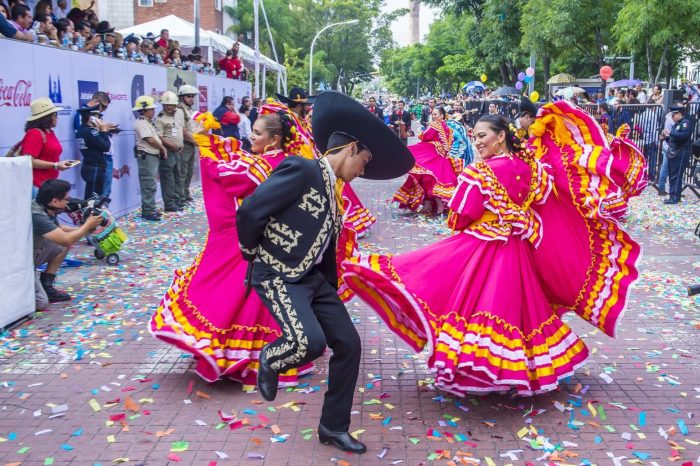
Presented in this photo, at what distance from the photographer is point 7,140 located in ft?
27.8

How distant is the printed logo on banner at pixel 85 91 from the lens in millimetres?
10484

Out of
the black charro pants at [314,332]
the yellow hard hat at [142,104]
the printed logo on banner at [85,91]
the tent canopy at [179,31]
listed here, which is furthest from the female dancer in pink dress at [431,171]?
the tent canopy at [179,31]

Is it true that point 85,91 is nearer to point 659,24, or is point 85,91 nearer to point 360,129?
point 360,129

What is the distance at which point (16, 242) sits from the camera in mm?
6277

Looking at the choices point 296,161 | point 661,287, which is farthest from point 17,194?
point 661,287

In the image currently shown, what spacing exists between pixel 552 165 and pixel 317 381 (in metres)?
2.13

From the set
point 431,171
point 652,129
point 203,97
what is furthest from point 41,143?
point 652,129

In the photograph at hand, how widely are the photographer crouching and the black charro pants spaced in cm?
321

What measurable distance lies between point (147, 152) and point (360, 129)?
8576 millimetres

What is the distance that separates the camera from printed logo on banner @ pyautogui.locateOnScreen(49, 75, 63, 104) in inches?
378

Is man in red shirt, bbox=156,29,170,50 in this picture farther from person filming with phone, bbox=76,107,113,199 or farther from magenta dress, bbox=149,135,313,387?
magenta dress, bbox=149,135,313,387

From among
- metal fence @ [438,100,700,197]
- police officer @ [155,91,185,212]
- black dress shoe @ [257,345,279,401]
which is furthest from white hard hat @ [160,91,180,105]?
black dress shoe @ [257,345,279,401]

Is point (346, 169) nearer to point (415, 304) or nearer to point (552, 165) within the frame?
point (415, 304)

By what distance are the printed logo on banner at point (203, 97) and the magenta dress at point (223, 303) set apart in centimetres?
1185
